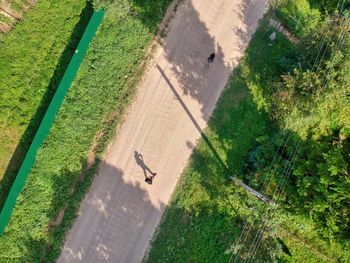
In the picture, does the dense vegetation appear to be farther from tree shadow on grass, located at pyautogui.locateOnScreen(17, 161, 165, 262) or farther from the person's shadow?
the person's shadow

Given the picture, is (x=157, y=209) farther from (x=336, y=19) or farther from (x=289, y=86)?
(x=336, y=19)

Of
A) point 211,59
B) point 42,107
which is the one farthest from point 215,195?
point 42,107

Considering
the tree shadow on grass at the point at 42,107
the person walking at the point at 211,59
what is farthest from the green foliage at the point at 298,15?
the tree shadow on grass at the point at 42,107

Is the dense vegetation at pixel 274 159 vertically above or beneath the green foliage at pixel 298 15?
beneath

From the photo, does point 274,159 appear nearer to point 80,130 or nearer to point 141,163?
point 141,163

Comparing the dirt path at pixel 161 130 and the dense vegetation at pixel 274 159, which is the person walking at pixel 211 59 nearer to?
the dirt path at pixel 161 130

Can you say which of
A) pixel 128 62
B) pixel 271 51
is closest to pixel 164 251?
pixel 128 62
